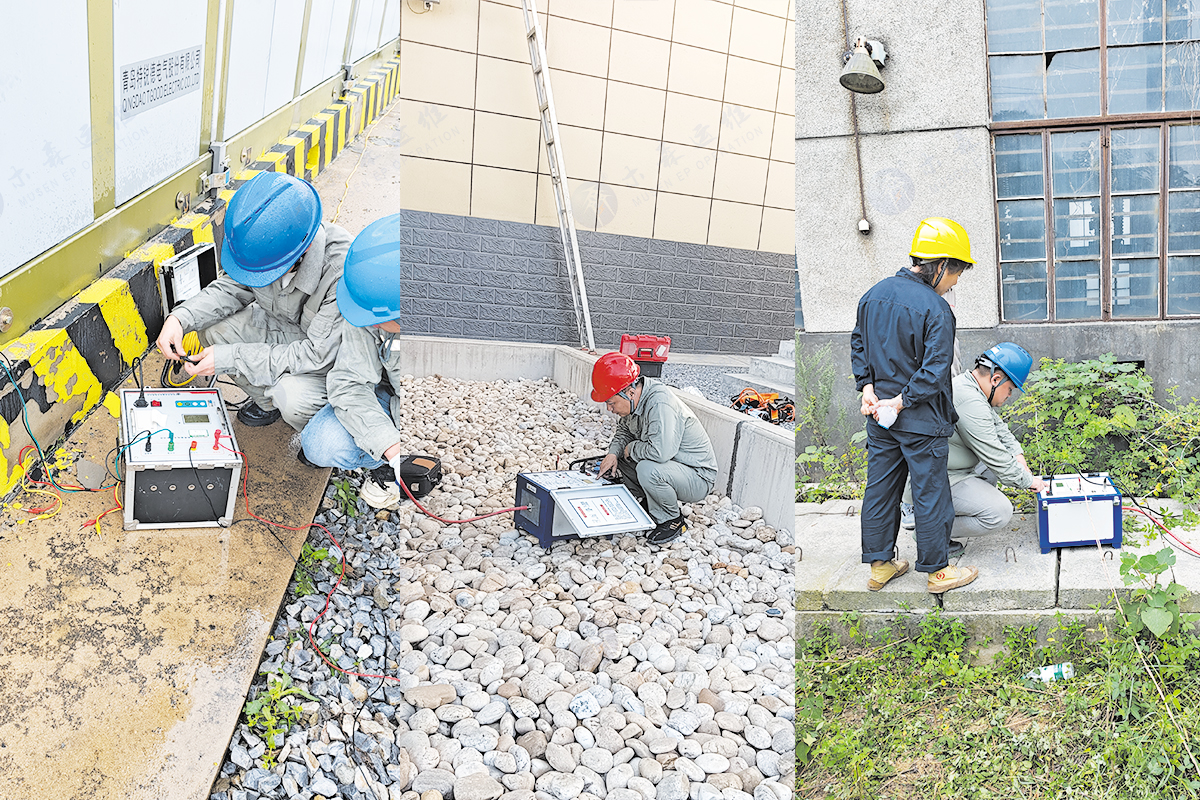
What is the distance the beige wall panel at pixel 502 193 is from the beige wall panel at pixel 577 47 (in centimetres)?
63

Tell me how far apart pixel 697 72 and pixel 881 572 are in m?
3.73

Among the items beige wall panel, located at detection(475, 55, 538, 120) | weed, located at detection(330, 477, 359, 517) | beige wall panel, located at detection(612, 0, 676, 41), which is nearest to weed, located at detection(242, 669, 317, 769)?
weed, located at detection(330, 477, 359, 517)

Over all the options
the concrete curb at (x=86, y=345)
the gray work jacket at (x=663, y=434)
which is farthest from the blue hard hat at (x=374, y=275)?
the gray work jacket at (x=663, y=434)

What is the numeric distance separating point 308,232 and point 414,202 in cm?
209

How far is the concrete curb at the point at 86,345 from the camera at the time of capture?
257 centimetres

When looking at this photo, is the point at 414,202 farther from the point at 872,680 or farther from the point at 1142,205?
the point at 1142,205

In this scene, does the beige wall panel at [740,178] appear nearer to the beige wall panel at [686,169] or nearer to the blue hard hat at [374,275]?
Result: the beige wall panel at [686,169]

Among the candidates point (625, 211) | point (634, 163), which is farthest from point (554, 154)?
point (634, 163)

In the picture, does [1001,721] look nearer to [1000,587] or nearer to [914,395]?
[1000,587]

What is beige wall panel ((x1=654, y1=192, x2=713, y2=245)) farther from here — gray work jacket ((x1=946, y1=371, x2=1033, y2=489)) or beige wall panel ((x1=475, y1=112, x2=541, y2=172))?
gray work jacket ((x1=946, y1=371, x2=1033, y2=489))

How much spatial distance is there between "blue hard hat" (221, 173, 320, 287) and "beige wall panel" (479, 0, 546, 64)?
1.90m

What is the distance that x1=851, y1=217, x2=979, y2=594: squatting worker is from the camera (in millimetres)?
2625

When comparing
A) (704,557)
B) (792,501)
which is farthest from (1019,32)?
(704,557)

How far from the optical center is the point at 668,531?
345cm
